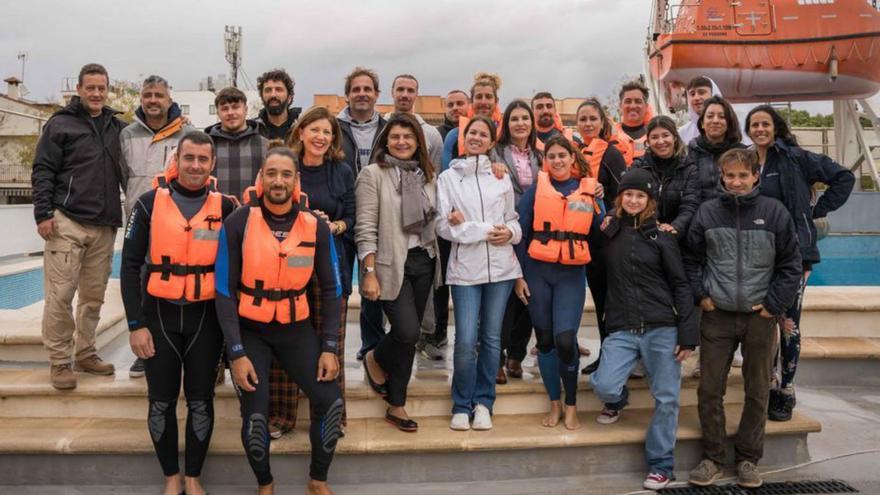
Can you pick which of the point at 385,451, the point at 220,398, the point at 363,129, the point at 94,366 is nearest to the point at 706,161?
the point at 363,129

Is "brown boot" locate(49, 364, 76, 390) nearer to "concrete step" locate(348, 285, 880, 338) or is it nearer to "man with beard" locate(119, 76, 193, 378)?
"man with beard" locate(119, 76, 193, 378)

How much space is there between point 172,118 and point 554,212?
2.52 meters

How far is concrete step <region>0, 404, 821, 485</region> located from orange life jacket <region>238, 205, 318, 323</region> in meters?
0.96

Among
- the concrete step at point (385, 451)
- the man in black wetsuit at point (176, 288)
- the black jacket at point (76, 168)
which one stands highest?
the black jacket at point (76, 168)

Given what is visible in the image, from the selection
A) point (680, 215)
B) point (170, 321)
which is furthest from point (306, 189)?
point (680, 215)

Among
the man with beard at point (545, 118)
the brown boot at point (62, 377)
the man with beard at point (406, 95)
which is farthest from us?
the man with beard at point (545, 118)

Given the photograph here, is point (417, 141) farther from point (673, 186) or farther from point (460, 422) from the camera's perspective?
point (460, 422)

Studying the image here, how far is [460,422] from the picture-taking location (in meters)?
3.68

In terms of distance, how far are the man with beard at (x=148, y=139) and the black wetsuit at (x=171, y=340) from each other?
92cm

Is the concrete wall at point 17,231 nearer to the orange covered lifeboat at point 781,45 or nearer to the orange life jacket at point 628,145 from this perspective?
the orange life jacket at point 628,145

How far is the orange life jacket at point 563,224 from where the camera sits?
3553mm

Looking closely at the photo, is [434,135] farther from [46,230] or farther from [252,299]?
[46,230]

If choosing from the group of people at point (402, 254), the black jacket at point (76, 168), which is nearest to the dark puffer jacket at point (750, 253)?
the group of people at point (402, 254)

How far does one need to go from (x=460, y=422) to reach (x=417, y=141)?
170cm
